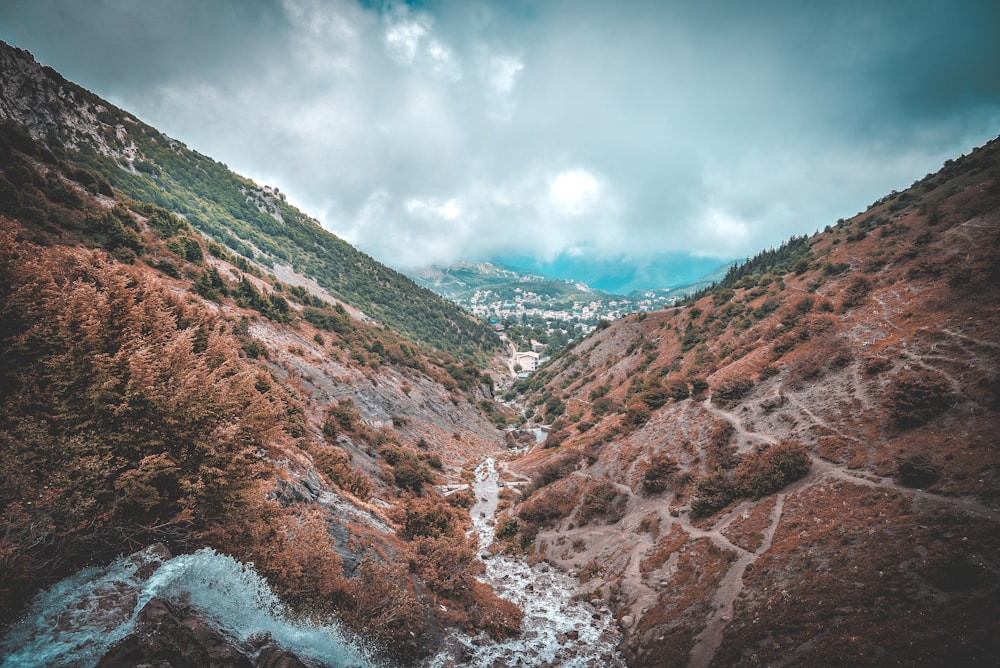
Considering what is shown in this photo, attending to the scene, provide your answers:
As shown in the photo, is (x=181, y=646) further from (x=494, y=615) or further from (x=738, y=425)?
(x=738, y=425)

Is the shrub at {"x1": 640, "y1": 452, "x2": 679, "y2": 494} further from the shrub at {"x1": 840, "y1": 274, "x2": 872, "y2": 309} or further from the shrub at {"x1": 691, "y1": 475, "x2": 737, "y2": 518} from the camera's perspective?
the shrub at {"x1": 840, "y1": 274, "x2": 872, "y2": 309}

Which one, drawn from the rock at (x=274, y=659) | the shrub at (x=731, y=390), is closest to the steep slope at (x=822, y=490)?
the shrub at (x=731, y=390)

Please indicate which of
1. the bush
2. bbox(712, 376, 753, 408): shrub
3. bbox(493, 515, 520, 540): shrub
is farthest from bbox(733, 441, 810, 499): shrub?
bbox(493, 515, 520, 540): shrub

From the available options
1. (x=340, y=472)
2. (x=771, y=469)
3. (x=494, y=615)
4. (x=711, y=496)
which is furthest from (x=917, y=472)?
(x=340, y=472)

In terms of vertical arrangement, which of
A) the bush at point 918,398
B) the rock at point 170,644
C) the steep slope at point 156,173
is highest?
the steep slope at point 156,173

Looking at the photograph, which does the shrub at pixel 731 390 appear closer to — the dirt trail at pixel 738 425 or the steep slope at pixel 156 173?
the dirt trail at pixel 738 425

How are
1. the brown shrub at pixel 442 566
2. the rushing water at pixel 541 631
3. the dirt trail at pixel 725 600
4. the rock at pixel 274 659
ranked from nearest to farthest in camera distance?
1. the rock at pixel 274 659
2. the dirt trail at pixel 725 600
3. the rushing water at pixel 541 631
4. the brown shrub at pixel 442 566
